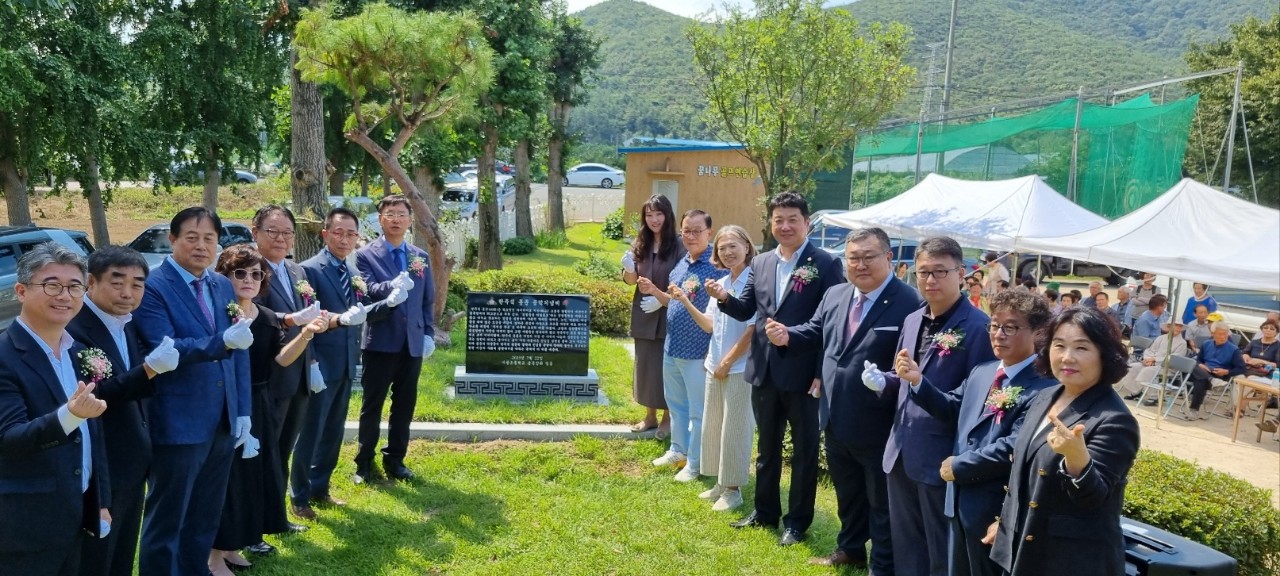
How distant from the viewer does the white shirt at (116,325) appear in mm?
3262

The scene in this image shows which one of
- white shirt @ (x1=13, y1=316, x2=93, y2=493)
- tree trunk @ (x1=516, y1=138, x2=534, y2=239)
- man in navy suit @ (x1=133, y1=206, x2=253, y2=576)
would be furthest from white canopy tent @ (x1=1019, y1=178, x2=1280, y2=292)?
tree trunk @ (x1=516, y1=138, x2=534, y2=239)

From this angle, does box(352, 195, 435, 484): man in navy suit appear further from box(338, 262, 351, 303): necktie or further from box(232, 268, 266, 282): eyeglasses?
box(232, 268, 266, 282): eyeglasses

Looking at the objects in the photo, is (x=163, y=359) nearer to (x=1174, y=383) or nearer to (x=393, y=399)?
(x=393, y=399)

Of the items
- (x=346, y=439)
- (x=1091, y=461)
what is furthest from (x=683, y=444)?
(x=1091, y=461)

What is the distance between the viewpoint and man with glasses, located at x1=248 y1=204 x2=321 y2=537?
4508 millimetres

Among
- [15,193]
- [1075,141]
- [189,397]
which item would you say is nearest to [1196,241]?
[1075,141]

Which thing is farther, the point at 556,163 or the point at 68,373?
the point at 556,163

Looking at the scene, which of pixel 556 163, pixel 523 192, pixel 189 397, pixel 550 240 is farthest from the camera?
pixel 556 163

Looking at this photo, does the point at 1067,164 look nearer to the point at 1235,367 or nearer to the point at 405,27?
the point at 1235,367

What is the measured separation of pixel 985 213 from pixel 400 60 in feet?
26.2

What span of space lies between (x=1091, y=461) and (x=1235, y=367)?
32.3ft

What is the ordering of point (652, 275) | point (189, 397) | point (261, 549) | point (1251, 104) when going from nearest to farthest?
point (189, 397) < point (261, 549) < point (652, 275) < point (1251, 104)

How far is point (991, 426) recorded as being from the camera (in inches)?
130

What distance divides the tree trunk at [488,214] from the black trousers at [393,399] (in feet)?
41.3
